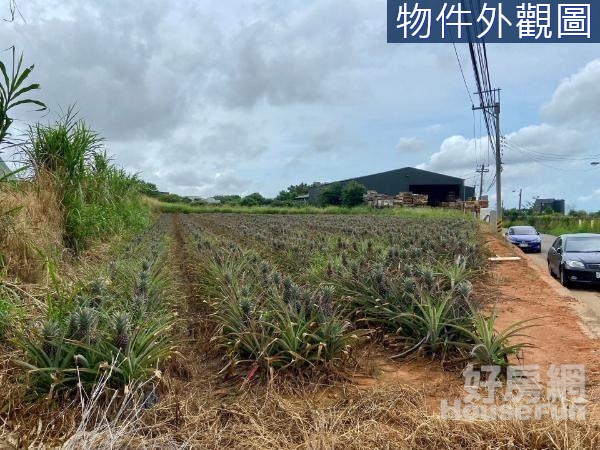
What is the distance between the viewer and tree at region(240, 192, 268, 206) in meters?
61.2

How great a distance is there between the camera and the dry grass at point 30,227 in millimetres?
4582

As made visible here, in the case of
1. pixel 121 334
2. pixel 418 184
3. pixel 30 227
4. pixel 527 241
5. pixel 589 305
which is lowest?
pixel 589 305

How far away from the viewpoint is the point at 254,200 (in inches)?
2544

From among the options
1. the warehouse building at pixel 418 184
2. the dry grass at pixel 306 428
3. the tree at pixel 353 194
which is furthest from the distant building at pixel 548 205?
the dry grass at pixel 306 428

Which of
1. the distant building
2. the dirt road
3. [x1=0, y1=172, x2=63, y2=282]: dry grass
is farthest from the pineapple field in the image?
the distant building

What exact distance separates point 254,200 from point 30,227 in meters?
59.8

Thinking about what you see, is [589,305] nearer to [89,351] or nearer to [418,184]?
[89,351]

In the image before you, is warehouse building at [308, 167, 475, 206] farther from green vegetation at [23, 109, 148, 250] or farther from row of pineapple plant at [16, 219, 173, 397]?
row of pineapple plant at [16, 219, 173, 397]

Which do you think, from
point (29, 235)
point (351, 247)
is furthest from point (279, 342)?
point (351, 247)

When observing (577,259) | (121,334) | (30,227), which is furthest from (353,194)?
(121,334)

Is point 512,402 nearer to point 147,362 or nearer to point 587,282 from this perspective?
point 147,362

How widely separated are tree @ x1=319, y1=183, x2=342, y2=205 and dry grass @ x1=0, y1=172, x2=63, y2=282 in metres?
45.1

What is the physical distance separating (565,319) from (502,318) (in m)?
0.81

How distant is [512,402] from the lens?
3041 millimetres
